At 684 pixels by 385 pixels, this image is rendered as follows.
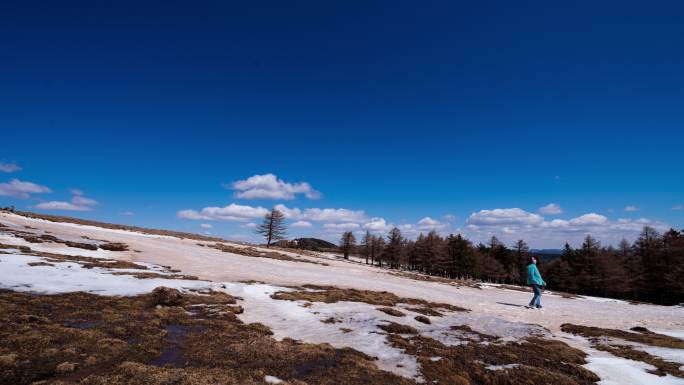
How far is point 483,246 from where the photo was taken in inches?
4606

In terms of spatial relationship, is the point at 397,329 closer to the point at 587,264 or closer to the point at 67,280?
the point at 67,280

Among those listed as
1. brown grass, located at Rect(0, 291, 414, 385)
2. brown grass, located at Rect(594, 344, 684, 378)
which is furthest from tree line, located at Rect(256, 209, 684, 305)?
brown grass, located at Rect(0, 291, 414, 385)


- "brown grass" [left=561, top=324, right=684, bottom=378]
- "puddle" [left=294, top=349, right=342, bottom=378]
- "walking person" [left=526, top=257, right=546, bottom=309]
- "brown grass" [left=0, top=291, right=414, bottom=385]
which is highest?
"walking person" [left=526, top=257, right=546, bottom=309]

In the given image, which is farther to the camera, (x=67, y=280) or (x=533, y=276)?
(x=533, y=276)

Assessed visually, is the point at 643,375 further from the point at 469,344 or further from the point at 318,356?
the point at 318,356

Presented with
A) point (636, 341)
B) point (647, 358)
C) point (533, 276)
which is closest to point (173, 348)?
point (647, 358)

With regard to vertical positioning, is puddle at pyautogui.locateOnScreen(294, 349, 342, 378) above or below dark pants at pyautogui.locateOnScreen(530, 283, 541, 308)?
below

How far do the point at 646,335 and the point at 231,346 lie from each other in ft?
57.4

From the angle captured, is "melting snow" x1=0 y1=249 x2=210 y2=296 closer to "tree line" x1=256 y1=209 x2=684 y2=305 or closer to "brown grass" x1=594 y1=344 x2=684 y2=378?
"brown grass" x1=594 y1=344 x2=684 y2=378

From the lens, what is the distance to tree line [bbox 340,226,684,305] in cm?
5578

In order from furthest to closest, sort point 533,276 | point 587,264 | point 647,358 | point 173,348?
point 587,264 → point 533,276 → point 647,358 → point 173,348

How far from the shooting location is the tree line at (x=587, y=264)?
55781mm

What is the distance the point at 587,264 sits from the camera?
214 ft

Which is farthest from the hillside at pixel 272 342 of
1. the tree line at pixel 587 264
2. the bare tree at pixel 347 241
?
the bare tree at pixel 347 241
